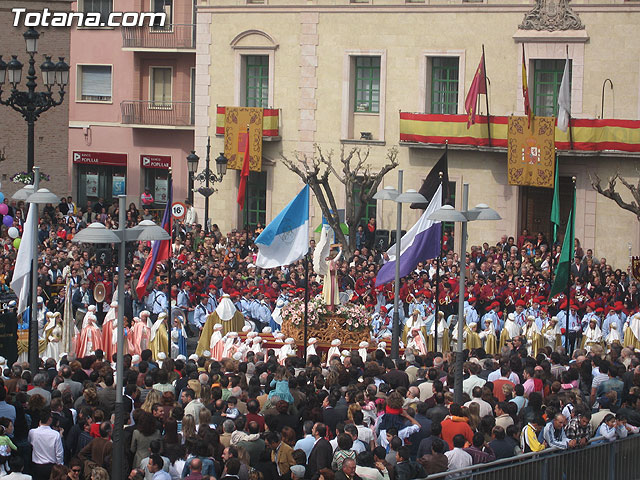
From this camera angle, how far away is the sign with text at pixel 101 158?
149 ft

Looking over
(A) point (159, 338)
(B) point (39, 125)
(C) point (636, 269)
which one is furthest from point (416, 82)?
(A) point (159, 338)

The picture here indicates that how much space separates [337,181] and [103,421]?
24.7 meters

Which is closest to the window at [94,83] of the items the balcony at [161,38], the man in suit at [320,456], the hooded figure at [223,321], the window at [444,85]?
the balcony at [161,38]

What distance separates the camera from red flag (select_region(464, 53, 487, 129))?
3484 centimetres

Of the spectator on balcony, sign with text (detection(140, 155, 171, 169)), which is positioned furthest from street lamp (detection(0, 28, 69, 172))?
sign with text (detection(140, 155, 171, 169))

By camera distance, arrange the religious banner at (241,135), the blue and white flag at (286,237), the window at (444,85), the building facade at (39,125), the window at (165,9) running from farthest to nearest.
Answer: the building facade at (39,125), the window at (165,9), the religious banner at (241,135), the window at (444,85), the blue and white flag at (286,237)

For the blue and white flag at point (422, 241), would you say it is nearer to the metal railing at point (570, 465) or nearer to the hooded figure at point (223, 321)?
the hooded figure at point (223, 321)

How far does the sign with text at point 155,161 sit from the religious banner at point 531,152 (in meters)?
13.8

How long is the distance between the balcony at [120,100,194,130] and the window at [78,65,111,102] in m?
1.27

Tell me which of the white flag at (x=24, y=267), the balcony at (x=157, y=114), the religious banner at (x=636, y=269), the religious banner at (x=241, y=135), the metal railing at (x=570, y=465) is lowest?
the metal railing at (x=570, y=465)

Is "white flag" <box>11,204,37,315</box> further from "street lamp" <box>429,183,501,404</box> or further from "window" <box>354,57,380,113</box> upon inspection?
"window" <box>354,57,380,113</box>

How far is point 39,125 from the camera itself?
4709 centimetres

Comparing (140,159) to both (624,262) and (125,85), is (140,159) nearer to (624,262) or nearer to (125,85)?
(125,85)

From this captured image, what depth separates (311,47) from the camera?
38594 mm
